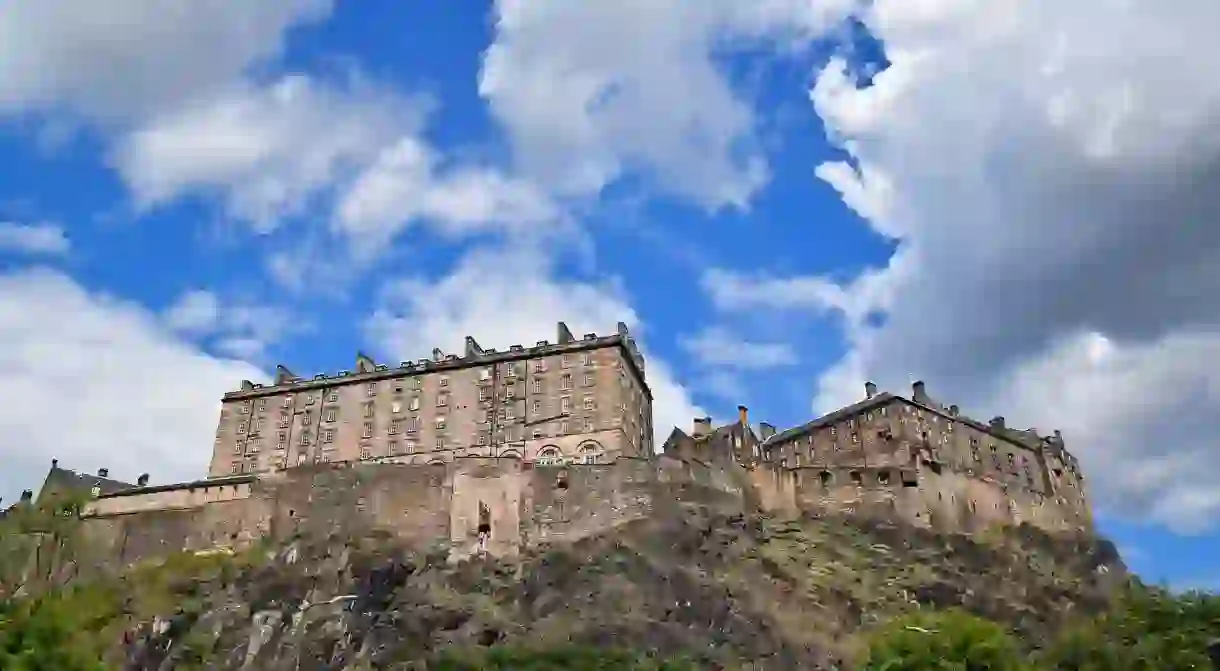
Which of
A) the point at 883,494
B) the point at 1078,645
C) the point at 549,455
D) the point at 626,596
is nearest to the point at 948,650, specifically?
the point at 1078,645

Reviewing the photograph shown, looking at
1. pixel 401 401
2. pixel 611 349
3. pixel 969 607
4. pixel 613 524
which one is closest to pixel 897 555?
pixel 969 607

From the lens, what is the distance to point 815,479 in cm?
7212

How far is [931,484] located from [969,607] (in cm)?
1173

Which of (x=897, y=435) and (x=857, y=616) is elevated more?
(x=897, y=435)

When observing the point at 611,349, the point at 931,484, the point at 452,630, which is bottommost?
the point at 452,630

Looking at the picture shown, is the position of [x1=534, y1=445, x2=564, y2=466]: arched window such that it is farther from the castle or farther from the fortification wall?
the fortification wall


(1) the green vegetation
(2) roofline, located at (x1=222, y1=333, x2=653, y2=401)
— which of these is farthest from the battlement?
(1) the green vegetation

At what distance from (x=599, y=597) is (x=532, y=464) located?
11680mm

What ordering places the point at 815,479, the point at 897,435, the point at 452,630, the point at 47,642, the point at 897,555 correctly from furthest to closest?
1. the point at 897,435
2. the point at 815,479
3. the point at 897,555
4. the point at 452,630
5. the point at 47,642

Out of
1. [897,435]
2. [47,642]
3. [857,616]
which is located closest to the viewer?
[47,642]

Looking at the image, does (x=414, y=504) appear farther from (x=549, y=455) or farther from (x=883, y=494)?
(x=883, y=494)

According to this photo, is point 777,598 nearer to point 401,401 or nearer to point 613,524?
point 613,524

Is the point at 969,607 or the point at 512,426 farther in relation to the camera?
the point at 512,426

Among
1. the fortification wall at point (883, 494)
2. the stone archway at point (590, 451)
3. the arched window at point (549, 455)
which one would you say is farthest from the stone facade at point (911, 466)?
the arched window at point (549, 455)
